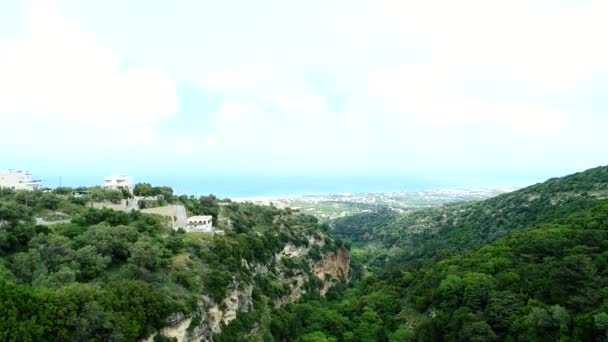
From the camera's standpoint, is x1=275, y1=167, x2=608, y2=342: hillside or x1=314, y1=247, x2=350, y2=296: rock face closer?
x1=275, y1=167, x2=608, y2=342: hillside

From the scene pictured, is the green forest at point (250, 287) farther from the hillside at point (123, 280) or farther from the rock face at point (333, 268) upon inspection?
the rock face at point (333, 268)

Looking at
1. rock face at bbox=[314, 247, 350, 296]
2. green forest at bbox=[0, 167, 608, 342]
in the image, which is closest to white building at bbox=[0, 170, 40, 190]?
green forest at bbox=[0, 167, 608, 342]

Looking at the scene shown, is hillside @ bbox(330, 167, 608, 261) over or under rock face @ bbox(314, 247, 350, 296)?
over

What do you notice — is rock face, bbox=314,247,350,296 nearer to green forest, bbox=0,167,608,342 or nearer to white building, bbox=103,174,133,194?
green forest, bbox=0,167,608,342

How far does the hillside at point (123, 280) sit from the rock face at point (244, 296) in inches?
3.0

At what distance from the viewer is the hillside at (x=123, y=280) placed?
21.6 metres

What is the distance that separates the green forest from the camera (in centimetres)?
2286

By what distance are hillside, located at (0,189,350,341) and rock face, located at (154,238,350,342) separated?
0.08 m

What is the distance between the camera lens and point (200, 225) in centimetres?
4781

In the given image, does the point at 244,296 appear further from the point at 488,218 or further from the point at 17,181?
the point at 488,218

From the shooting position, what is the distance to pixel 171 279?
2944 centimetres

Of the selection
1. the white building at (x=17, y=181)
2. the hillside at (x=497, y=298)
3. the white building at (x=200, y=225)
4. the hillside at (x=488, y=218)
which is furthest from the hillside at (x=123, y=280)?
the hillside at (x=488, y=218)

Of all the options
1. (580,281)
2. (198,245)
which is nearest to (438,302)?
(580,281)

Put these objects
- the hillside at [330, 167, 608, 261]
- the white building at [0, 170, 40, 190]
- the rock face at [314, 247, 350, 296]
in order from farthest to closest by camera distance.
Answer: the hillside at [330, 167, 608, 261] → the rock face at [314, 247, 350, 296] → the white building at [0, 170, 40, 190]
